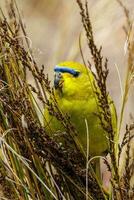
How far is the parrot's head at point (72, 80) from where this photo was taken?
2.79m

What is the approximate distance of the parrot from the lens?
8.74 ft

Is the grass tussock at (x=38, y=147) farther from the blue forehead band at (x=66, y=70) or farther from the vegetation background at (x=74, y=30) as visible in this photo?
the blue forehead band at (x=66, y=70)

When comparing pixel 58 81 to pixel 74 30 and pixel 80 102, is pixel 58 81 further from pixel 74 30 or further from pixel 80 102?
pixel 74 30

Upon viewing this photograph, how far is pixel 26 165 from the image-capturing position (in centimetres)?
214

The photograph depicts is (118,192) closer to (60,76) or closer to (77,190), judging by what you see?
(77,190)

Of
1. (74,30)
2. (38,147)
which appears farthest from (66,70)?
(74,30)

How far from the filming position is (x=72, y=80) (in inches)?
113

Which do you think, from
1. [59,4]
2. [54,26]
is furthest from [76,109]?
[54,26]

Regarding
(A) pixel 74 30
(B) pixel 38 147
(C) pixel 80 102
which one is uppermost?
(A) pixel 74 30

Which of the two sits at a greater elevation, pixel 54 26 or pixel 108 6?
pixel 54 26

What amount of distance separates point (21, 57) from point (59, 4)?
383 centimetres

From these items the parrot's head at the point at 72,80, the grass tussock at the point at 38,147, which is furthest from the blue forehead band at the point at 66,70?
the grass tussock at the point at 38,147

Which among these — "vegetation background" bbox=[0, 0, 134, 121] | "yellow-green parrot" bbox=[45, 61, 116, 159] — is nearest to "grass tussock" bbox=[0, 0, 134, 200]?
Result: "vegetation background" bbox=[0, 0, 134, 121]

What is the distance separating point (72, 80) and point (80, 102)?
0.11 meters
